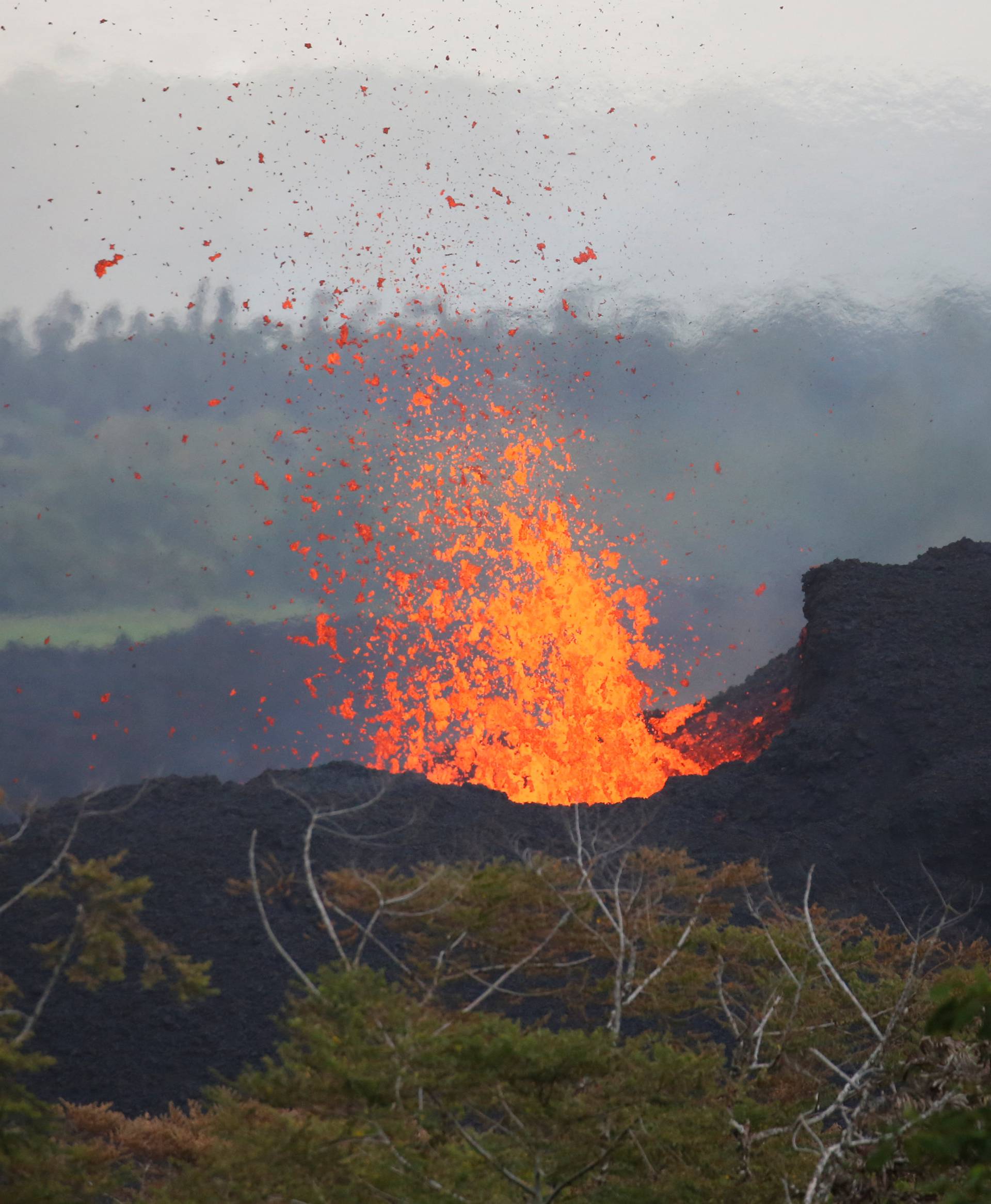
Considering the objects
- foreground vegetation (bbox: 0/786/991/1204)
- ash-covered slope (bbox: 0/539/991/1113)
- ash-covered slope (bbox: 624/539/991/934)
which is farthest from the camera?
ash-covered slope (bbox: 624/539/991/934)

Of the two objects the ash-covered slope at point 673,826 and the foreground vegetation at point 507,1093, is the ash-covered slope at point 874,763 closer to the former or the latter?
the ash-covered slope at point 673,826

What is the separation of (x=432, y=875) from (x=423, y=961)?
5.11ft

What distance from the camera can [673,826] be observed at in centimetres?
2806

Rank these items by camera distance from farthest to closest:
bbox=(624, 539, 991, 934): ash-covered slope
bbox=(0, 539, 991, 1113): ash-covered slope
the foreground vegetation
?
bbox=(624, 539, 991, 934): ash-covered slope → bbox=(0, 539, 991, 1113): ash-covered slope → the foreground vegetation

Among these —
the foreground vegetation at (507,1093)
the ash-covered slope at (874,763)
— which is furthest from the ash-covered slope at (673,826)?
the foreground vegetation at (507,1093)

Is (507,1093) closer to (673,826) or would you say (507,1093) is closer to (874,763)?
(673,826)

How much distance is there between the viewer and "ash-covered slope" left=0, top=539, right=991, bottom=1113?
67.1 ft

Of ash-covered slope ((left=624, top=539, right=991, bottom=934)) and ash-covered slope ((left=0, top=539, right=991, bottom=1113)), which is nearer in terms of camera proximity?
ash-covered slope ((left=0, top=539, right=991, bottom=1113))

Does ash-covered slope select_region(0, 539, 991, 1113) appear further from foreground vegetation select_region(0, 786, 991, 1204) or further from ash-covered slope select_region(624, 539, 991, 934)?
foreground vegetation select_region(0, 786, 991, 1204)

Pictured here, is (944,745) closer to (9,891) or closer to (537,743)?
(537,743)

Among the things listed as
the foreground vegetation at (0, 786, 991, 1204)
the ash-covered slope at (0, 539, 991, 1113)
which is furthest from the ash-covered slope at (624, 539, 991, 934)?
the foreground vegetation at (0, 786, 991, 1204)

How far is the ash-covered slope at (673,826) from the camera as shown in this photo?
20453 mm

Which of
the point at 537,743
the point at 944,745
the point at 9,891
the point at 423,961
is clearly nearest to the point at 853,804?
the point at 944,745

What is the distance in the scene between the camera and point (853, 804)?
28312mm
